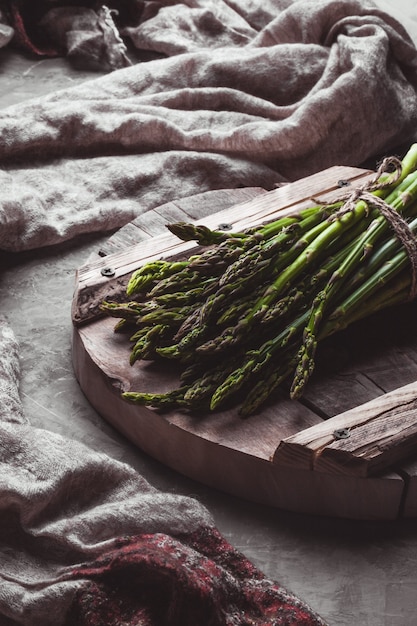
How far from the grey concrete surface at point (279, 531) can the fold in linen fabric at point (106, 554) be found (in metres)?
0.10

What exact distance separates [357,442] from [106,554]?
0.45 metres

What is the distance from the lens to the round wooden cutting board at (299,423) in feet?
5.30

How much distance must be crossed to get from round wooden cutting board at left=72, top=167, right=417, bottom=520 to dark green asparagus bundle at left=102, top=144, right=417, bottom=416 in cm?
4

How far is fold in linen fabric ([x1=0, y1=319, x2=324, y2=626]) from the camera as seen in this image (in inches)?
55.2

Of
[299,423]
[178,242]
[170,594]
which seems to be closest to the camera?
[170,594]

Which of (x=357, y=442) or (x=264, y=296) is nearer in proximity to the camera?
(x=357, y=442)

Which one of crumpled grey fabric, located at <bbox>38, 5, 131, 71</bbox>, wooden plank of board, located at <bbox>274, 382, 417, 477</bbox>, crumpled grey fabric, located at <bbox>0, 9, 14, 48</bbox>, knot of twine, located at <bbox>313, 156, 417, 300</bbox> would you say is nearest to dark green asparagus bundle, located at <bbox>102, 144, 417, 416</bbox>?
knot of twine, located at <bbox>313, 156, 417, 300</bbox>

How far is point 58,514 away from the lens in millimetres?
1579

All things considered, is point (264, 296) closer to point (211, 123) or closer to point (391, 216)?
point (391, 216)

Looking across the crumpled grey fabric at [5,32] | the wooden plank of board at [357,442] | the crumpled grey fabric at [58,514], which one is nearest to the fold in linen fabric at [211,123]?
the crumpled grey fabric at [5,32]

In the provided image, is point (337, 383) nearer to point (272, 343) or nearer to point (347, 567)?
point (272, 343)

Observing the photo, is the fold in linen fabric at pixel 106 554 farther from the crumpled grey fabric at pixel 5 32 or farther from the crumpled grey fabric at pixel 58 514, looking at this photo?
the crumpled grey fabric at pixel 5 32

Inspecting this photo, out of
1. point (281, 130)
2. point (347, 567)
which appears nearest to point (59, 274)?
point (281, 130)

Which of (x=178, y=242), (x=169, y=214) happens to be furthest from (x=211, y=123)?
(x=178, y=242)
